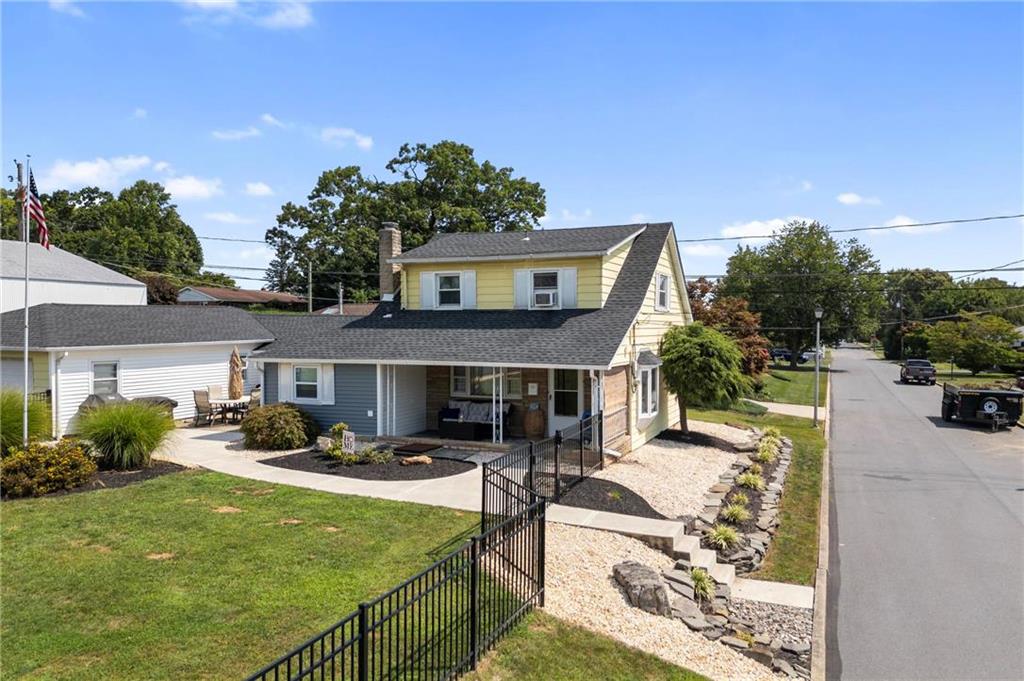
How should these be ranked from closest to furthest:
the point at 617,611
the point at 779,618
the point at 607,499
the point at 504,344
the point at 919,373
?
1. the point at 617,611
2. the point at 779,618
3. the point at 607,499
4. the point at 504,344
5. the point at 919,373

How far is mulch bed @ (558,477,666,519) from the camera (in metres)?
12.3

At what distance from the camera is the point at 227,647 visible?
6.44m

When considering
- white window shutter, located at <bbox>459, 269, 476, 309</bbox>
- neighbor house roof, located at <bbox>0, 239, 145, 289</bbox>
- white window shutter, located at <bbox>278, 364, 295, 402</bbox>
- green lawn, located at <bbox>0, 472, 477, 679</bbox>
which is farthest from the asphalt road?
neighbor house roof, located at <bbox>0, 239, 145, 289</bbox>

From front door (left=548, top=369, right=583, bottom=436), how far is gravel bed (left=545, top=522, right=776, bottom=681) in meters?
8.16

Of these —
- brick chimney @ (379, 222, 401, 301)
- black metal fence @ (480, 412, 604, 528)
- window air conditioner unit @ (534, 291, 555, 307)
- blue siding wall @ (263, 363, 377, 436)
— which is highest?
brick chimney @ (379, 222, 401, 301)

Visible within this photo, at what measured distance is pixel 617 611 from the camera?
8242mm

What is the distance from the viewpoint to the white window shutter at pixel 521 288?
20188 millimetres

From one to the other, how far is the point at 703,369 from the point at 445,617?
572 inches

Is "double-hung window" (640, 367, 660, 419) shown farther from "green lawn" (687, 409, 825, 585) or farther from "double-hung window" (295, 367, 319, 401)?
"double-hung window" (295, 367, 319, 401)

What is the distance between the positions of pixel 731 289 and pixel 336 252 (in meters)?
37.9

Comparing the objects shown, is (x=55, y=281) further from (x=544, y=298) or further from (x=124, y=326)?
(x=544, y=298)

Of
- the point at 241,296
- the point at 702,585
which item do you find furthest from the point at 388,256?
the point at 241,296

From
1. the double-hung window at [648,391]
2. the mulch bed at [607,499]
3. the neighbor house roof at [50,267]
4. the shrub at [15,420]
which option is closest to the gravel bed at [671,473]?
the mulch bed at [607,499]

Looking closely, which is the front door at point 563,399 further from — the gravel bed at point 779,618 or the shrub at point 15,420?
the shrub at point 15,420
